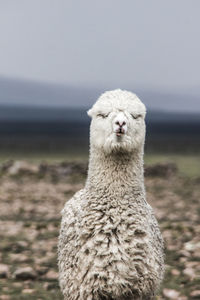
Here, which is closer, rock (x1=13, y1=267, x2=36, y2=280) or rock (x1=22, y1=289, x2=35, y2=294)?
rock (x1=22, y1=289, x2=35, y2=294)

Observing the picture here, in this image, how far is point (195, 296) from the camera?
6496mm

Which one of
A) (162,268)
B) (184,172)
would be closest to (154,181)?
(184,172)

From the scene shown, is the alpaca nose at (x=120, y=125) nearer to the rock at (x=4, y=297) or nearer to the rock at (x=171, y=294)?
the rock at (x=171, y=294)

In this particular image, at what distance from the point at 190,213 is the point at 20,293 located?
271 inches

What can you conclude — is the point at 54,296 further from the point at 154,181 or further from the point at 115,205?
the point at 154,181

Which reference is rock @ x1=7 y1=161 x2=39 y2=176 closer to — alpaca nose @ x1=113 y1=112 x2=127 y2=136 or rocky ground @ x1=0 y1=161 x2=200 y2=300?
rocky ground @ x1=0 y1=161 x2=200 y2=300

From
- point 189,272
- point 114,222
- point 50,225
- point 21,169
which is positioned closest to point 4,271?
point 189,272

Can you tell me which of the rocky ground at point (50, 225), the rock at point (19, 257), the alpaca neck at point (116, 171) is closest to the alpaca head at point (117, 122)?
the alpaca neck at point (116, 171)

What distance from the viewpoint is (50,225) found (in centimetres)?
1041

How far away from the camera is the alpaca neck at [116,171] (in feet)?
15.6

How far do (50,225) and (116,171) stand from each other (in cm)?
592

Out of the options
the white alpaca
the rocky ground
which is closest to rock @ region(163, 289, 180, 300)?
the rocky ground

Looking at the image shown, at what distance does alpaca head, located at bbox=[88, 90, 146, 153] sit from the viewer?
14.6 ft

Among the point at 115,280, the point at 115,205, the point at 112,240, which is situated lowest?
the point at 115,280
